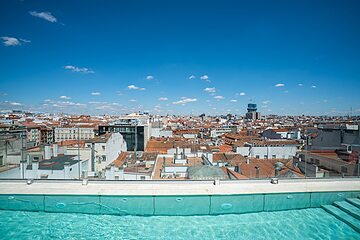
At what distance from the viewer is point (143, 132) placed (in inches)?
1001

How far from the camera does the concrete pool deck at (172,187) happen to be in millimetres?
5086

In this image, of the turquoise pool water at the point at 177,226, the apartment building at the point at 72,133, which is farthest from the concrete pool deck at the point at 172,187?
the apartment building at the point at 72,133

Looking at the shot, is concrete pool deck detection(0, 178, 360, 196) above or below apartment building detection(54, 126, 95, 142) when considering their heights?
above

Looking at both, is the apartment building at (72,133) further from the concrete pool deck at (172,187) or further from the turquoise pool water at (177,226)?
the turquoise pool water at (177,226)

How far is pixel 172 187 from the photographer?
17.5 ft

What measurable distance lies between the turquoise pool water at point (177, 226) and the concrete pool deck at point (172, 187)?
0.48 meters

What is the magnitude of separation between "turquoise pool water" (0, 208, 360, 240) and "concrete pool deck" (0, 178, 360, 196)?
1.59 feet

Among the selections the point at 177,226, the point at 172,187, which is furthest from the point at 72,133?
the point at 177,226

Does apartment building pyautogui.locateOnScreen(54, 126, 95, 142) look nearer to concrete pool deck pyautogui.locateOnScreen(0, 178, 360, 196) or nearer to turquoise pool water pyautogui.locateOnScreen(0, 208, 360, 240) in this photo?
concrete pool deck pyautogui.locateOnScreen(0, 178, 360, 196)

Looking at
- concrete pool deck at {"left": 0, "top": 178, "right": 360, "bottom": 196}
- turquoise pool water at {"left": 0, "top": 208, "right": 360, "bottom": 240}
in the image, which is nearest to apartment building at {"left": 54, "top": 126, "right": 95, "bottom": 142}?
concrete pool deck at {"left": 0, "top": 178, "right": 360, "bottom": 196}

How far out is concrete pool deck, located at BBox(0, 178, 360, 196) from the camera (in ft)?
16.7

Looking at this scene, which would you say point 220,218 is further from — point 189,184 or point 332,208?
point 332,208

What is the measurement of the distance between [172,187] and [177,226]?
1.00m

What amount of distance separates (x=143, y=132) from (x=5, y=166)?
18.1 meters
